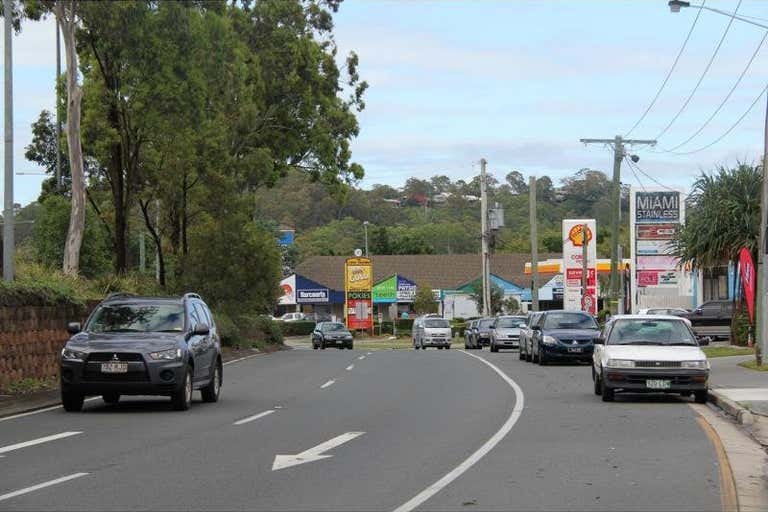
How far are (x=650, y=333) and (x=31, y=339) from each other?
1189cm

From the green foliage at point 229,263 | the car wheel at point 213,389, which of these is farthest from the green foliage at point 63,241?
the car wheel at point 213,389

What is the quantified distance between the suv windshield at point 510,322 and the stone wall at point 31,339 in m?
24.3

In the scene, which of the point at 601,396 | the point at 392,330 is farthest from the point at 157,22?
the point at 392,330

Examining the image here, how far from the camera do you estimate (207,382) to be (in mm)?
20125

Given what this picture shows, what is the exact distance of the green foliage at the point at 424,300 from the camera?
306ft

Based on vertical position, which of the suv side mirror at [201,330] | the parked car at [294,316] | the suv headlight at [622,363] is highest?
the suv side mirror at [201,330]

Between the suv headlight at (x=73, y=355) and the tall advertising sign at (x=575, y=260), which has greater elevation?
the tall advertising sign at (x=575, y=260)

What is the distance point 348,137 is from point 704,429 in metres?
33.9

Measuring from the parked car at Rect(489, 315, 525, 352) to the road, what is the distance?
2470 centimetres

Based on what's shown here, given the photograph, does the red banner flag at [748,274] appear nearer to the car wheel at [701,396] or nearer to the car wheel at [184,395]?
the car wheel at [701,396]

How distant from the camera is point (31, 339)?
77.4 feet

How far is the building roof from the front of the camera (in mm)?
99438

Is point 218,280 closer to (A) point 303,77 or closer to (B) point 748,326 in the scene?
(A) point 303,77

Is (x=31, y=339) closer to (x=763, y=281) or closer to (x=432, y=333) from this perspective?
(x=763, y=281)
